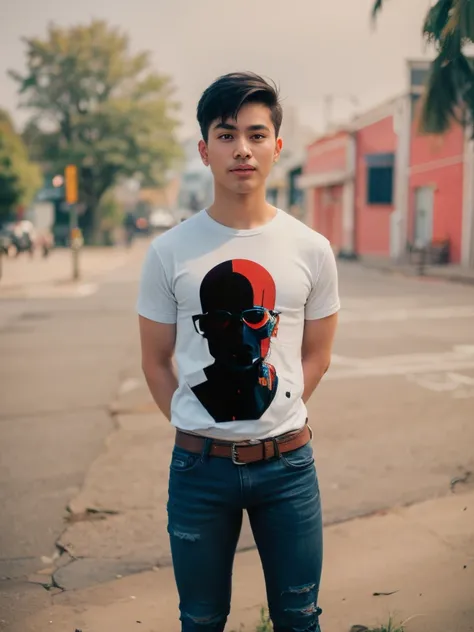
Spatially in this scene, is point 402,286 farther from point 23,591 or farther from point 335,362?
point 23,591

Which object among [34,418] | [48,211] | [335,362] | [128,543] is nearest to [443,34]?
[128,543]

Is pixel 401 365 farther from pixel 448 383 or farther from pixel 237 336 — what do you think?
pixel 237 336

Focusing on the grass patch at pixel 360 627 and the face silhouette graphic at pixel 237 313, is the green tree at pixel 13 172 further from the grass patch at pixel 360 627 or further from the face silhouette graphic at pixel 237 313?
the face silhouette graphic at pixel 237 313

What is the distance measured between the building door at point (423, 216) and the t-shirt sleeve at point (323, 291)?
24.5 m

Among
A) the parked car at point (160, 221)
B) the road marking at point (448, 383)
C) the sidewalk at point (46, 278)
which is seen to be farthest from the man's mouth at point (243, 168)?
the parked car at point (160, 221)

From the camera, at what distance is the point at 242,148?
83.1 inches

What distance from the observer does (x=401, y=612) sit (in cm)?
311

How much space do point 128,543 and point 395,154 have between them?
91.2 ft

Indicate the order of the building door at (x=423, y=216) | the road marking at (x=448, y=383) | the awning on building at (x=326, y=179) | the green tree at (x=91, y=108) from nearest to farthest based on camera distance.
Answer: the road marking at (x=448, y=383) → the building door at (x=423, y=216) → the awning on building at (x=326, y=179) → the green tree at (x=91, y=108)

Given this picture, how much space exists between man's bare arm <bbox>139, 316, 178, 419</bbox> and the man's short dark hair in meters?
0.59

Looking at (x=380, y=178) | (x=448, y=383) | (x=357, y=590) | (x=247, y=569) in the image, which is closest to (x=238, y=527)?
(x=357, y=590)

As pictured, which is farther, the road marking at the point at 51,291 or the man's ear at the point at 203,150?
the road marking at the point at 51,291

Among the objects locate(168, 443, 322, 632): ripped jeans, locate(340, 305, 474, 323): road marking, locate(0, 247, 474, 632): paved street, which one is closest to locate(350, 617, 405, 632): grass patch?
locate(0, 247, 474, 632): paved street

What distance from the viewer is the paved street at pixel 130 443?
3895 mm
